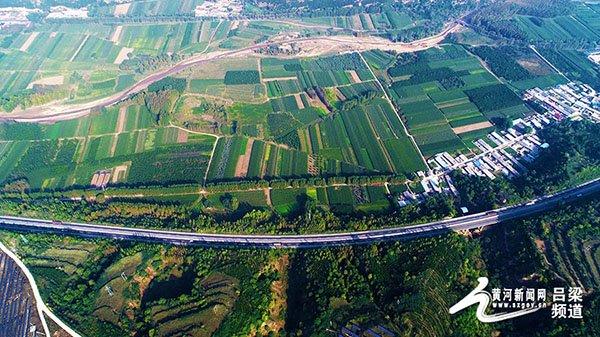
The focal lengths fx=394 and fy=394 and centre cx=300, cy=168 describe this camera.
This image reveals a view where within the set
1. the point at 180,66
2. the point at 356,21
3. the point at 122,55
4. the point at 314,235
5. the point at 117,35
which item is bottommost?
the point at 314,235

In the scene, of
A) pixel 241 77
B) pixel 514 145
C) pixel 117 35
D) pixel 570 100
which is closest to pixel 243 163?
pixel 241 77

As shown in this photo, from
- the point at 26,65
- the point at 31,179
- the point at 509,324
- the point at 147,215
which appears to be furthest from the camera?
the point at 26,65

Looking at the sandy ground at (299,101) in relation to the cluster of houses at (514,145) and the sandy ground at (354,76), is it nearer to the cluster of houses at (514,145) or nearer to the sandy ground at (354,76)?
the sandy ground at (354,76)

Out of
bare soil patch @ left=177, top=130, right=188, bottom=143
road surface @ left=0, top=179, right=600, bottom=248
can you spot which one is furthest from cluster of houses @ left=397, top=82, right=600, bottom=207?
bare soil patch @ left=177, top=130, right=188, bottom=143

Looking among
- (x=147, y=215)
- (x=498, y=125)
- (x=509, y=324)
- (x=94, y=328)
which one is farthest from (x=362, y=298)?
(x=498, y=125)

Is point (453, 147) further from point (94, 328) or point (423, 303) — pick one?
point (94, 328)

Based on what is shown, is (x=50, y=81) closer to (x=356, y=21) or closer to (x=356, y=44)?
(x=356, y=44)

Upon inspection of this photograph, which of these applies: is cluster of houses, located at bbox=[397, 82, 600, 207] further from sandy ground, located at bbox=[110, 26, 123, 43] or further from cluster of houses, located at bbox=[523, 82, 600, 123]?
sandy ground, located at bbox=[110, 26, 123, 43]
